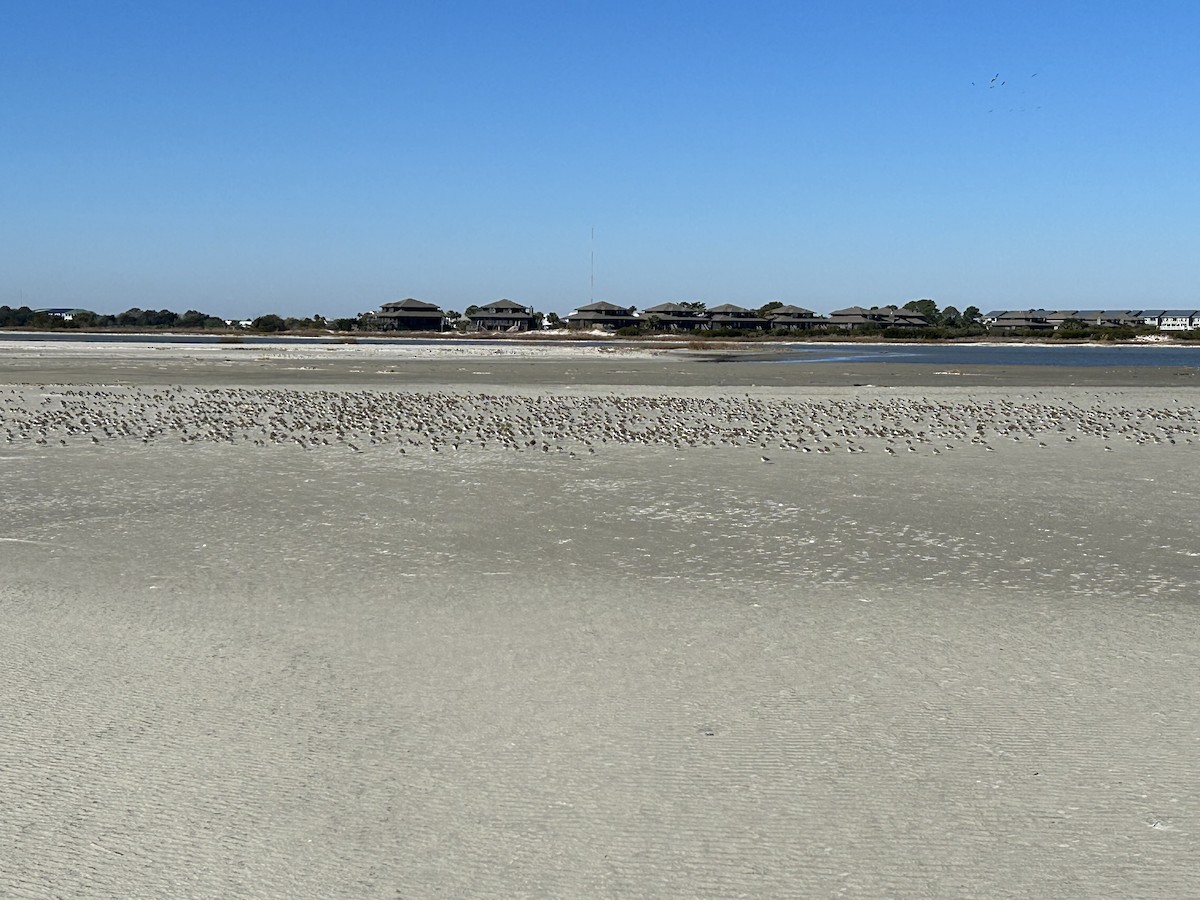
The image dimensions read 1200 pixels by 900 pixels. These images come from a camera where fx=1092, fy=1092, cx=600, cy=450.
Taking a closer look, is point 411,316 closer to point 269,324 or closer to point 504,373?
point 269,324

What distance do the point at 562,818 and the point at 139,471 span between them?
39.3ft

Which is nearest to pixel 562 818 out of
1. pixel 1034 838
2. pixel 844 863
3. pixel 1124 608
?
pixel 844 863

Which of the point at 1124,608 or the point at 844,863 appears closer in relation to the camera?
the point at 844,863

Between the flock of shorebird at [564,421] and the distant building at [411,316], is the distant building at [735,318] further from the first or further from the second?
the flock of shorebird at [564,421]

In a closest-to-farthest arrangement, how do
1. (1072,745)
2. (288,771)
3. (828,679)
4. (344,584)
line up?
(288,771) < (1072,745) < (828,679) < (344,584)

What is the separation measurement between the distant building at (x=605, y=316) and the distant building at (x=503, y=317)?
8.61 m

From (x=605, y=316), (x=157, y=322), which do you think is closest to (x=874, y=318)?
(x=605, y=316)

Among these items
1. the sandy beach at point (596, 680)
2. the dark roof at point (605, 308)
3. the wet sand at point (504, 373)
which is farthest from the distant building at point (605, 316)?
the sandy beach at point (596, 680)

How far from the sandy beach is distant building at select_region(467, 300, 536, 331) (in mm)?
159000

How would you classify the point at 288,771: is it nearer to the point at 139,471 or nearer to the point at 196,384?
the point at 139,471

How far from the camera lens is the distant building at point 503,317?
173m

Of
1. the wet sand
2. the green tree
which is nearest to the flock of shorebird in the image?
the wet sand

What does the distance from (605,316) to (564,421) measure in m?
156

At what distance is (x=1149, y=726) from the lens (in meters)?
5.51
